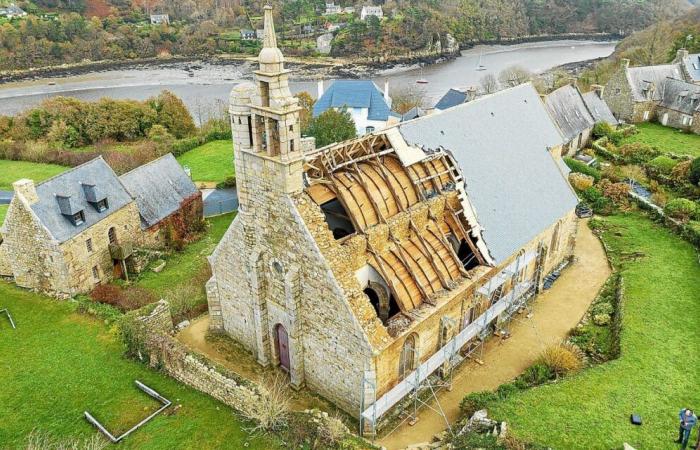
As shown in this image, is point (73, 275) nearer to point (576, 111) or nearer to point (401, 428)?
A: point (401, 428)

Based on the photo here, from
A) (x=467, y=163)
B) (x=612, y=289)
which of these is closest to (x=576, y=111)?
(x=612, y=289)

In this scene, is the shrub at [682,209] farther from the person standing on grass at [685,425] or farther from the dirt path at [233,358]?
the dirt path at [233,358]

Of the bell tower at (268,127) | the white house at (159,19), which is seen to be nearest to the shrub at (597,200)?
the bell tower at (268,127)

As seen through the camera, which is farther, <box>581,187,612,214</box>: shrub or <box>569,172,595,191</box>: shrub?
<box>569,172,595,191</box>: shrub

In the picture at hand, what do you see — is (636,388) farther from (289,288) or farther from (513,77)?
(513,77)

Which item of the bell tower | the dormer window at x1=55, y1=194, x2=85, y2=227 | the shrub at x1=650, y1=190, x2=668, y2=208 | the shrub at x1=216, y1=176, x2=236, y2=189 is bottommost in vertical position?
the shrub at x1=216, y1=176, x2=236, y2=189

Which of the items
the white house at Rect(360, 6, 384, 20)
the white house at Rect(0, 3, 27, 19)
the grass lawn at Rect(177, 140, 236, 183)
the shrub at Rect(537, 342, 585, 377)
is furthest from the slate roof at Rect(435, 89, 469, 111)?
the white house at Rect(0, 3, 27, 19)

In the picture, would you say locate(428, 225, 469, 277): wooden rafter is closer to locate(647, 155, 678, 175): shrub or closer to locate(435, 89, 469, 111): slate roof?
locate(647, 155, 678, 175): shrub

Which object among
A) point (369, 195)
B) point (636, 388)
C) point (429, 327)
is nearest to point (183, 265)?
point (369, 195)
